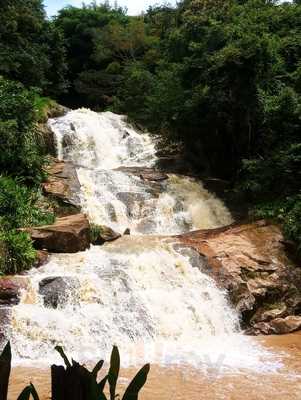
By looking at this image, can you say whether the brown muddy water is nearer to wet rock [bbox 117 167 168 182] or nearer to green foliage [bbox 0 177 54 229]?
green foliage [bbox 0 177 54 229]

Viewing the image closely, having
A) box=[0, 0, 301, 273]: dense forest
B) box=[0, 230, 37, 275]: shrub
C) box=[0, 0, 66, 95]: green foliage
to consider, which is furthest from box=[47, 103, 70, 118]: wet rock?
box=[0, 230, 37, 275]: shrub

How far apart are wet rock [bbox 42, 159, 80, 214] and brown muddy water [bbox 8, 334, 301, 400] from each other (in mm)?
7807

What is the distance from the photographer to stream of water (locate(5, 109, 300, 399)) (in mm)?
8234

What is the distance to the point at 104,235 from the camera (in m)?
13.0

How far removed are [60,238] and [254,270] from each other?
4507mm

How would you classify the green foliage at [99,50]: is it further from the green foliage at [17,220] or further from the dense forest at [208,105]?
the green foliage at [17,220]

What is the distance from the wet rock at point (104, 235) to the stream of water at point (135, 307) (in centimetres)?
28

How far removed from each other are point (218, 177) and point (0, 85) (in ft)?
29.2

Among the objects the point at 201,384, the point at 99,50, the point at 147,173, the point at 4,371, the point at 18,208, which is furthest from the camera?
the point at 99,50

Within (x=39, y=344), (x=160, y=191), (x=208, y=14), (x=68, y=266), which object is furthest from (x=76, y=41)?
(x=39, y=344)

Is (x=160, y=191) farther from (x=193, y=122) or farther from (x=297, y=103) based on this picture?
(x=297, y=103)

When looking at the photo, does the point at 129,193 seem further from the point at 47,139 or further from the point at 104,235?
the point at 47,139

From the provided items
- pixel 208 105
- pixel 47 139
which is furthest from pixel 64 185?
pixel 208 105

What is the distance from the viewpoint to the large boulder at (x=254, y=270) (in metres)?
10.8
